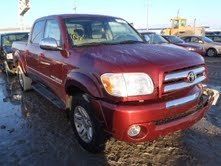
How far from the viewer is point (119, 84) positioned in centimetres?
Result: 382

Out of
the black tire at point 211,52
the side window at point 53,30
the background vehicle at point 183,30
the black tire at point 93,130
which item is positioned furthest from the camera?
the background vehicle at point 183,30

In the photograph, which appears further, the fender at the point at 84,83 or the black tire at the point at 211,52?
the black tire at the point at 211,52

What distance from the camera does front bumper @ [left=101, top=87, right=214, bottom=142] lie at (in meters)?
3.72

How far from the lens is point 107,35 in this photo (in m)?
5.44

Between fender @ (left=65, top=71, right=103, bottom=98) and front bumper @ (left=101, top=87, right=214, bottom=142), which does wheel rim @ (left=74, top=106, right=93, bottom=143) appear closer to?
fender @ (left=65, top=71, right=103, bottom=98)

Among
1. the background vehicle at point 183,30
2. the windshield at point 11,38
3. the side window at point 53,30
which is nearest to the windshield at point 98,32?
the side window at point 53,30

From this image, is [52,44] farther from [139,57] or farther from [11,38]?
[11,38]

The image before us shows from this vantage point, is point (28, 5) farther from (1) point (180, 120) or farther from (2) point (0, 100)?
(1) point (180, 120)

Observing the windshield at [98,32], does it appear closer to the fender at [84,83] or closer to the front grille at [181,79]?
the fender at [84,83]

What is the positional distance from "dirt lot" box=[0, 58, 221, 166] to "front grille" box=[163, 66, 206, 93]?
1016mm

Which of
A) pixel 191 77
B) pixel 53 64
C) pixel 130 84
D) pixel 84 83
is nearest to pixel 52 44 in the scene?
pixel 53 64

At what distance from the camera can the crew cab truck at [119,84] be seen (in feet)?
12.5

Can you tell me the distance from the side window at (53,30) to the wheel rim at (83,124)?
122 cm

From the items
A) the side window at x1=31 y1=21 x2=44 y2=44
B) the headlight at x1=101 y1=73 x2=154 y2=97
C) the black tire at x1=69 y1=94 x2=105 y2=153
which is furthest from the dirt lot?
the side window at x1=31 y1=21 x2=44 y2=44
